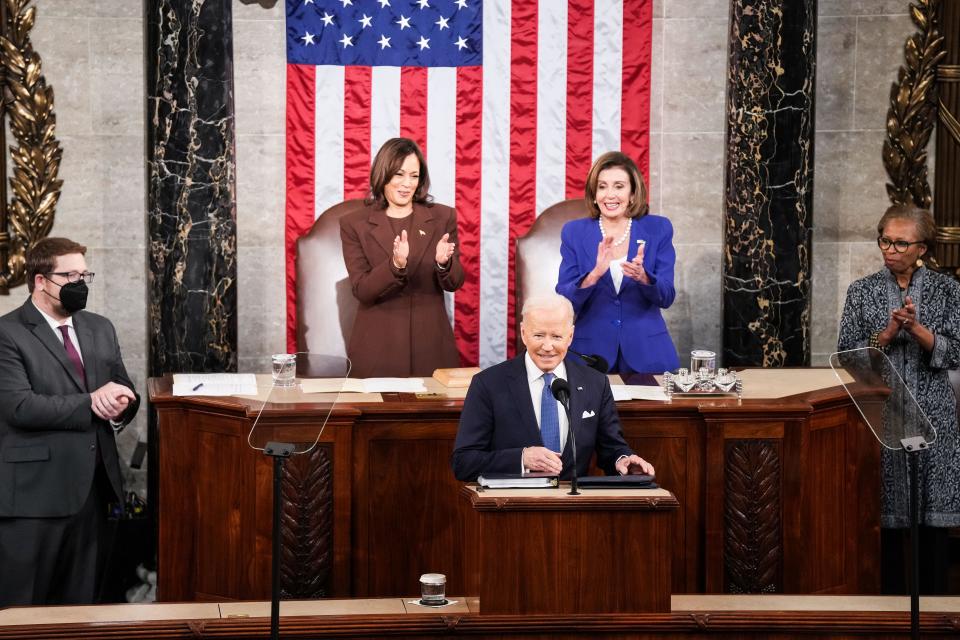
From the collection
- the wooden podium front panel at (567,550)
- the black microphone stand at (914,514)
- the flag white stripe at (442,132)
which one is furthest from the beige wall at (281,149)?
the black microphone stand at (914,514)

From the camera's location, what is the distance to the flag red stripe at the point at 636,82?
26.1ft

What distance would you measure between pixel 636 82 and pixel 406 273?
2.35 meters

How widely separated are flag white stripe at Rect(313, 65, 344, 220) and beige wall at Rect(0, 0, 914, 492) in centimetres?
25

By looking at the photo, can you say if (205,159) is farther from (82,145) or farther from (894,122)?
(894,122)

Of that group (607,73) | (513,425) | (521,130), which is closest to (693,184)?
(607,73)

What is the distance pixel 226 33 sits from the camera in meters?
7.21

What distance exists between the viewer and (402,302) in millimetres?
6719

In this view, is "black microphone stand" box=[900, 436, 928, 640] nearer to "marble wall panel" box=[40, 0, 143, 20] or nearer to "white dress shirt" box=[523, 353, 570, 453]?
"white dress shirt" box=[523, 353, 570, 453]

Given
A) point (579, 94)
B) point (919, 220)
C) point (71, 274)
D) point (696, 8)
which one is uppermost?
point (696, 8)

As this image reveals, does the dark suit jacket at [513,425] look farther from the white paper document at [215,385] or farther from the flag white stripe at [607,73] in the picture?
the flag white stripe at [607,73]

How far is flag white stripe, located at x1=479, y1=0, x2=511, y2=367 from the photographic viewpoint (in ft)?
25.8

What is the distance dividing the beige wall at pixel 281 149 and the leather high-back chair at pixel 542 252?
2.66 feet

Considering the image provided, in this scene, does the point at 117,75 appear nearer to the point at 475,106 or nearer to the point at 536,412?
the point at 475,106

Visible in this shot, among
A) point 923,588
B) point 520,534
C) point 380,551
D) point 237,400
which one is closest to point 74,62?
point 237,400
